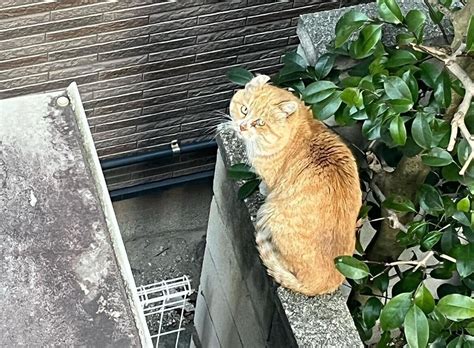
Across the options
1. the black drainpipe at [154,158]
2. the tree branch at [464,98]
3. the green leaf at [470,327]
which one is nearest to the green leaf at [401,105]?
the tree branch at [464,98]

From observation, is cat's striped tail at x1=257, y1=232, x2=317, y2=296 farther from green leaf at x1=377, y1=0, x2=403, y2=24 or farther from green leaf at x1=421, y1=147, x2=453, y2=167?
green leaf at x1=377, y1=0, x2=403, y2=24

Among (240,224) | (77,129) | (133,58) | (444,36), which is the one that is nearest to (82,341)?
(77,129)

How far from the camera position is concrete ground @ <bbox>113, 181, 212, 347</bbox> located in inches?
155

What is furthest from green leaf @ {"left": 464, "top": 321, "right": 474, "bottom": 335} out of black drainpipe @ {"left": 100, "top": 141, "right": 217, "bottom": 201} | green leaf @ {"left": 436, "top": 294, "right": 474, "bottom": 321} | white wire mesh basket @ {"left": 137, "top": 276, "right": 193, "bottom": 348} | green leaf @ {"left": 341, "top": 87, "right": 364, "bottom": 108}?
black drainpipe @ {"left": 100, "top": 141, "right": 217, "bottom": 201}

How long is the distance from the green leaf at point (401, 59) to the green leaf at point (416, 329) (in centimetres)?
64

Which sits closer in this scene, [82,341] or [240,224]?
[82,341]

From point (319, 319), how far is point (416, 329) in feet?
1.27

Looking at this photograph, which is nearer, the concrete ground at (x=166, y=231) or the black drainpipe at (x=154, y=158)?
the black drainpipe at (x=154, y=158)

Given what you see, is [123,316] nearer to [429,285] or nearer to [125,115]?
[429,285]

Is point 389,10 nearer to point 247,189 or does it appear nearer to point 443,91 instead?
point 443,91

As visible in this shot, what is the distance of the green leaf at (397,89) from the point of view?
6.89ft

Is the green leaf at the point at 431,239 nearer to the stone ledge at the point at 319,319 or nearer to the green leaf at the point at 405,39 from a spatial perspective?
the stone ledge at the point at 319,319

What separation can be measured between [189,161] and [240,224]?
121 cm

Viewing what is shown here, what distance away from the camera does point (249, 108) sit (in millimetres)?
2676
